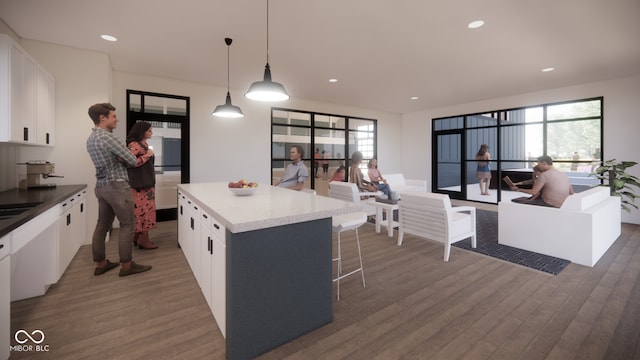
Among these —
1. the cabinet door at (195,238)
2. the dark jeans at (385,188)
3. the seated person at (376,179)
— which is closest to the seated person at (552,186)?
the dark jeans at (385,188)

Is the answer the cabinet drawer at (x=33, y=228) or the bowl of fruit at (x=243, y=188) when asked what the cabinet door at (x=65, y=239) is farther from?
the bowl of fruit at (x=243, y=188)

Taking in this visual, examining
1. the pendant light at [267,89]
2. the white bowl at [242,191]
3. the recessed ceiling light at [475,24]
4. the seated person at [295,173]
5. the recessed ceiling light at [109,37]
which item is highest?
the recessed ceiling light at [109,37]

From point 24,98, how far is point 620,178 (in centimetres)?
836

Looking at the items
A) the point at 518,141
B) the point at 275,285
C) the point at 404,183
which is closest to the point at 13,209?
the point at 275,285

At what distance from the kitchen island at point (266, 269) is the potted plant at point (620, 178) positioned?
5.41 metres

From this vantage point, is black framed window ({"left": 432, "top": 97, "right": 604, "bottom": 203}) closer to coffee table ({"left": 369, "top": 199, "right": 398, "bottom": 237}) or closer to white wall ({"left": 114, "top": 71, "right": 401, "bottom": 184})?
coffee table ({"left": 369, "top": 199, "right": 398, "bottom": 237})

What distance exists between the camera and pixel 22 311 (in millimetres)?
2158

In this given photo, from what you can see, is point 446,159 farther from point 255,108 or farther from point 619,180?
point 255,108

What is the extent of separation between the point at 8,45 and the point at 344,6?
306 centimetres

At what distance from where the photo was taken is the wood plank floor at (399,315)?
5.80 ft

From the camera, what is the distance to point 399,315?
216 centimetres

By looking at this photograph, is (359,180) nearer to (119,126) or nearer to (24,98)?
(119,126)

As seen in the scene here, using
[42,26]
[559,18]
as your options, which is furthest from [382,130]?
[42,26]

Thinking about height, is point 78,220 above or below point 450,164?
below
